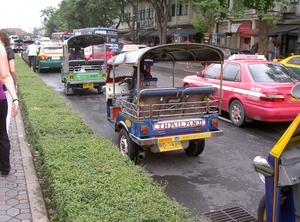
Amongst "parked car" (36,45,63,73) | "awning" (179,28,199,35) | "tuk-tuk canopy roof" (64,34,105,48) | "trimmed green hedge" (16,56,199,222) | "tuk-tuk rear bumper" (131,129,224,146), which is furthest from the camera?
"awning" (179,28,199,35)

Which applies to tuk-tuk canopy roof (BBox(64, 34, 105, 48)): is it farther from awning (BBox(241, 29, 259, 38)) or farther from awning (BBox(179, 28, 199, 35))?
awning (BBox(179, 28, 199, 35))

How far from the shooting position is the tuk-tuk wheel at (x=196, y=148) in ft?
20.7

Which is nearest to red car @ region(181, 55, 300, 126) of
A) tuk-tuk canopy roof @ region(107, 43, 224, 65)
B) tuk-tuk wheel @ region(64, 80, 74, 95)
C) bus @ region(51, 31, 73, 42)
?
tuk-tuk canopy roof @ region(107, 43, 224, 65)

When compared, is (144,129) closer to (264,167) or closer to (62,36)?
(264,167)

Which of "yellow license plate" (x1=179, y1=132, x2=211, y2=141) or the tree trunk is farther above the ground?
the tree trunk

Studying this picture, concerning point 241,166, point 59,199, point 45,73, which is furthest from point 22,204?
point 45,73

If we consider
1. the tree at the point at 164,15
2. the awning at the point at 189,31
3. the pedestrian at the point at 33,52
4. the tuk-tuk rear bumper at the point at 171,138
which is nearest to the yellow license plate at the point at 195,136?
the tuk-tuk rear bumper at the point at 171,138

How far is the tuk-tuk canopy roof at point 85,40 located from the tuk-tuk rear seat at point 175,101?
9.01 metres

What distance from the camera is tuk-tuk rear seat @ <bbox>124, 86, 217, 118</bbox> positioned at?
564 centimetres

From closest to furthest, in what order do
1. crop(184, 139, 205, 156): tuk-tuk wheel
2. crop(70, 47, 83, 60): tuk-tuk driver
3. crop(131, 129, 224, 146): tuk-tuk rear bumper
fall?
1. crop(131, 129, 224, 146): tuk-tuk rear bumper
2. crop(184, 139, 205, 156): tuk-tuk wheel
3. crop(70, 47, 83, 60): tuk-tuk driver

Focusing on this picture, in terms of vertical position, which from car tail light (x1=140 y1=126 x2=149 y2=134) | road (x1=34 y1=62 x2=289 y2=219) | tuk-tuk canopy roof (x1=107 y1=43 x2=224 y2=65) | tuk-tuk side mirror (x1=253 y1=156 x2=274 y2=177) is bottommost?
road (x1=34 y1=62 x2=289 y2=219)

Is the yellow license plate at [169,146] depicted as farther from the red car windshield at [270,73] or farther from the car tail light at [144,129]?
the red car windshield at [270,73]

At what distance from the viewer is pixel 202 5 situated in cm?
1798

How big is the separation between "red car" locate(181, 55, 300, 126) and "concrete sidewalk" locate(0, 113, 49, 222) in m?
4.83
